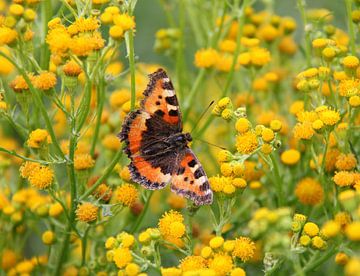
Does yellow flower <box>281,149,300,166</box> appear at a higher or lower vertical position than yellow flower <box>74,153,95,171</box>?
lower

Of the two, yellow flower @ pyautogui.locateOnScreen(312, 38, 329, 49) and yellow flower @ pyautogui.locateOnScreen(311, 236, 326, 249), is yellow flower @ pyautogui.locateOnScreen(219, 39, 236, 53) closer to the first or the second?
yellow flower @ pyautogui.locateOnScreen(312, 38, 329, 49)

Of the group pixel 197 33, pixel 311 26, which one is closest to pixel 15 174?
pixel 197 33

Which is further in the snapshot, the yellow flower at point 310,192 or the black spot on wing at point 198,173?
the yellow flower at point 310,192

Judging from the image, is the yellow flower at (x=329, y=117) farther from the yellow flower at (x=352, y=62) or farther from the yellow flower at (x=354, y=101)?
the yellow flower at (x=352, y=62)

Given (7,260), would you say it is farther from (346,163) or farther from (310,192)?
(346,163)

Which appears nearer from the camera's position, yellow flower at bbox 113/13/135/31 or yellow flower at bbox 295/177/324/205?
yellow flower at bbox 113/13/135/31

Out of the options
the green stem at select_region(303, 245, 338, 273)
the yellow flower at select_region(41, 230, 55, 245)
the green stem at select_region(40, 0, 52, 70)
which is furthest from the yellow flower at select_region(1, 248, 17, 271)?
the green stem at select_region(303, 245, 338, 273)

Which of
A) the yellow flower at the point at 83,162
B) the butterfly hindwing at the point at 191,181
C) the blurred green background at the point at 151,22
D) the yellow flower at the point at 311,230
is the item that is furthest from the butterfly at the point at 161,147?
the blurred green background at the point at 151,22
